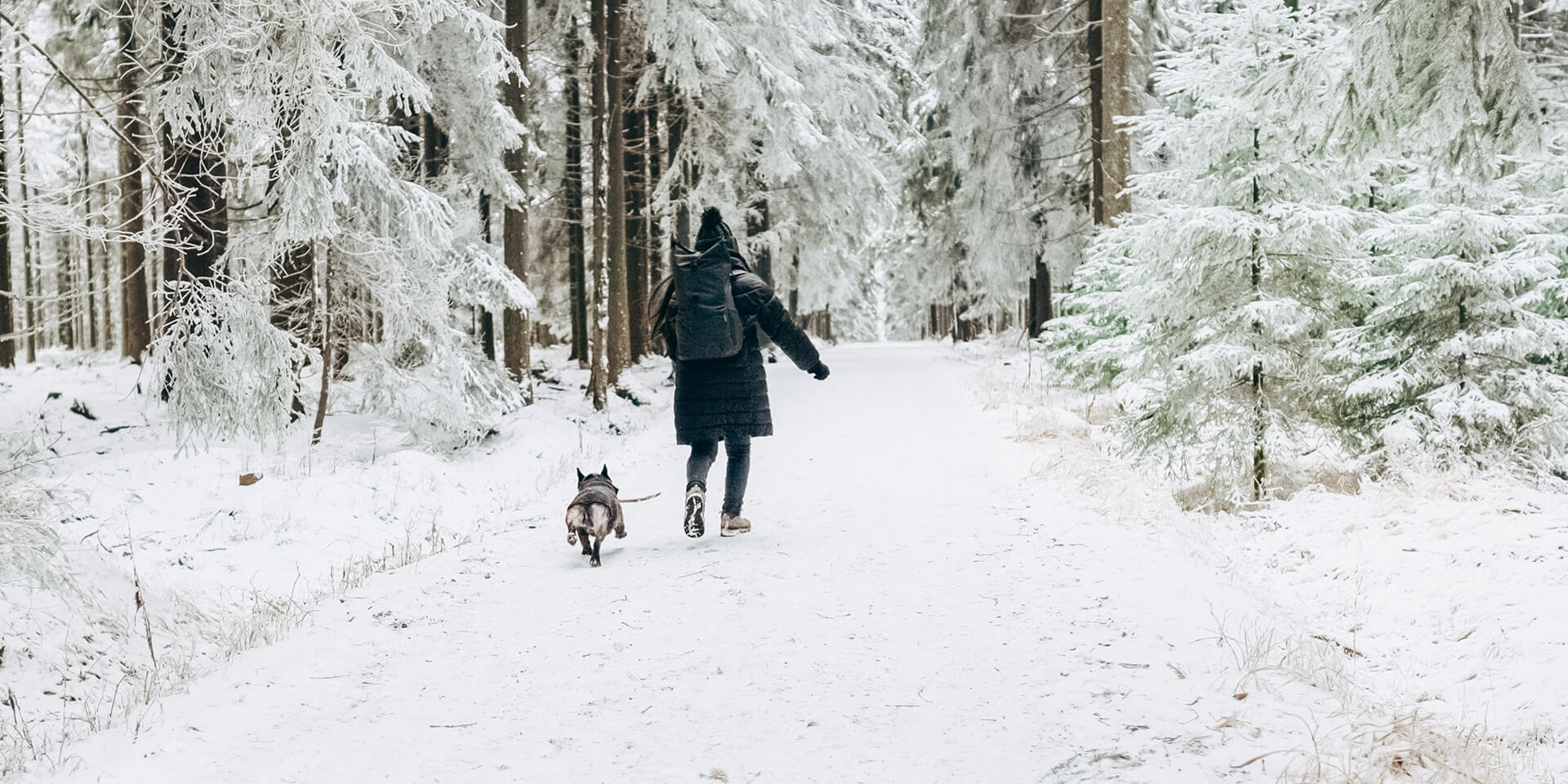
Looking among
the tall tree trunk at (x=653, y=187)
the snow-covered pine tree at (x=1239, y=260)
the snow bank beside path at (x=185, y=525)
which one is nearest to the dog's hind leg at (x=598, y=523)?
the snow bank beside path at (x=185, y=525)

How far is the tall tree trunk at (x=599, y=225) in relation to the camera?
13688 millimetres

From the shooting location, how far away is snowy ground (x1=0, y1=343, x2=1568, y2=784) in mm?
2988

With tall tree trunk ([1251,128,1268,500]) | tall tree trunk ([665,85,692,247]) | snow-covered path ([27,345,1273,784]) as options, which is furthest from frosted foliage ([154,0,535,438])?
tall tree trunk ([1251,128,1268,500])

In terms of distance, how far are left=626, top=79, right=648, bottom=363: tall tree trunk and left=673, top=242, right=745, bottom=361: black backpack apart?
11.6 m

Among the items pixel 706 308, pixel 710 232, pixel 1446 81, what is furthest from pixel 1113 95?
pixel 706 308

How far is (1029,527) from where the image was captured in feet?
20.3

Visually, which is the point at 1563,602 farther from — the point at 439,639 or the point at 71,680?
the point at 71,680

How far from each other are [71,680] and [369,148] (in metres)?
7.19

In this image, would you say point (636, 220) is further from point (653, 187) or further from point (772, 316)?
point (772, 316)

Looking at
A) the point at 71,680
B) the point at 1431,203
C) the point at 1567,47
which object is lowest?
the point at 71,680

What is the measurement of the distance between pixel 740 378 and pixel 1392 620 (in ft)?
14.1

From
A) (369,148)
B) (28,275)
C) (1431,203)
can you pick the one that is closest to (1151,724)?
(1431,203)

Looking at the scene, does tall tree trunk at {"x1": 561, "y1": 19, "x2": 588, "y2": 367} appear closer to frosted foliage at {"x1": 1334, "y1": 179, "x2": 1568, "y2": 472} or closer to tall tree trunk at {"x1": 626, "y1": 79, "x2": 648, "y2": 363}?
tall tree trunk at {"x1": 626, "y1": 79, "x2": 648, "y2": 363}

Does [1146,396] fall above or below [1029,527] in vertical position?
above
